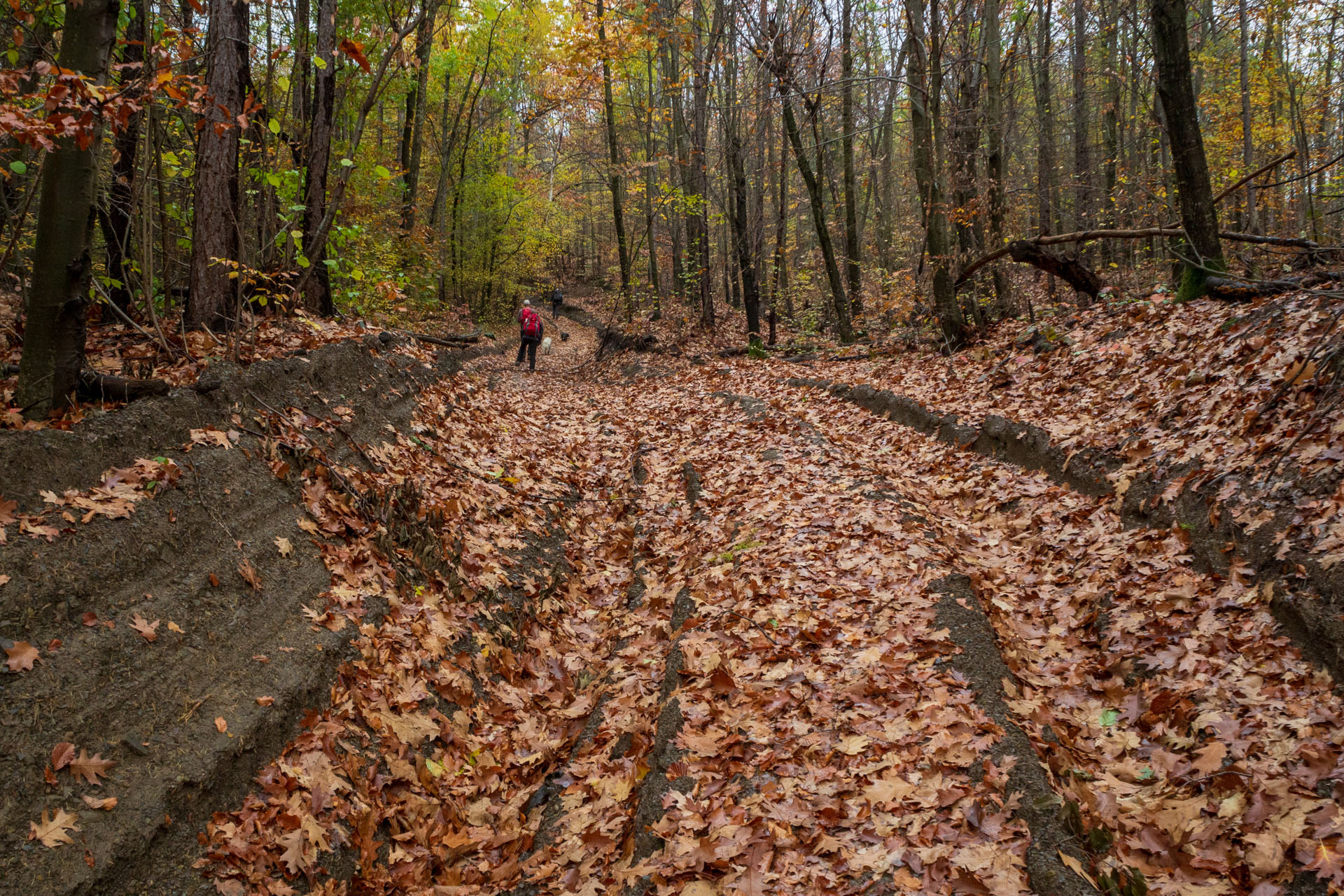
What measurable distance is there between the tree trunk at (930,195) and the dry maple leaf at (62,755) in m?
12.3

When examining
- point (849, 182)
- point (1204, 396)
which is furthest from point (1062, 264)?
point (849, 182)

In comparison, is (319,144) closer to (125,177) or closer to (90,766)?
(125,177)

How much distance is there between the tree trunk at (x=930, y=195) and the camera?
1231 centimetres

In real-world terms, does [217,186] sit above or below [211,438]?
above

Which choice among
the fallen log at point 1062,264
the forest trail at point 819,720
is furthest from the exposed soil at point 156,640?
the fallen log at point 1062,264

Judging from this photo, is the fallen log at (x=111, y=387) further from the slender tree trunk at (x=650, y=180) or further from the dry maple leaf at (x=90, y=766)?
the slender tree trunk at (x=650, y=180)

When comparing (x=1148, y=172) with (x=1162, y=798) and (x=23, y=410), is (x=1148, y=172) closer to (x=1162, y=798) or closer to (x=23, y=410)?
(x=1162, y=798)

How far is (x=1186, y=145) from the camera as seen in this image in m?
7.89

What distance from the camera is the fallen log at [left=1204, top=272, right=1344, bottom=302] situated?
6.78 m

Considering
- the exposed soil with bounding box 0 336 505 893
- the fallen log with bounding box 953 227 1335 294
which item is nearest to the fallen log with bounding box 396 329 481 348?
the exposed soil with bounding box 0 336 505 893

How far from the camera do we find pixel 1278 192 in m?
18.5

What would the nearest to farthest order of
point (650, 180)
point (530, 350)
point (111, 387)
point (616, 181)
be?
1. point (111, 387)
2. point (530, 350)
3. point (616, 181)
4. point (650, 180)

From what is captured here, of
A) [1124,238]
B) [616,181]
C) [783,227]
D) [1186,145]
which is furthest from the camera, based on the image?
[616,181]

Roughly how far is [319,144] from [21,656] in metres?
7.84
